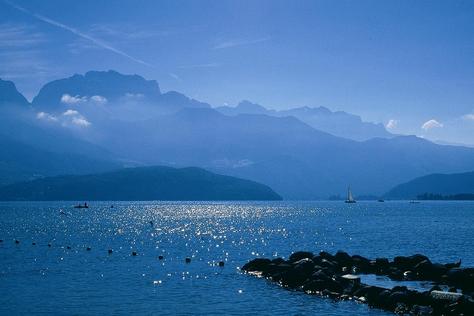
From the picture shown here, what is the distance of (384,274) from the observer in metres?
61.9

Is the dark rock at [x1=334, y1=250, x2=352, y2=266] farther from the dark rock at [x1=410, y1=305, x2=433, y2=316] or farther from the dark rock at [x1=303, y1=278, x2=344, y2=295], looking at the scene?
the dark rock at [x1=410, y1=305, x2=433, y2=316]

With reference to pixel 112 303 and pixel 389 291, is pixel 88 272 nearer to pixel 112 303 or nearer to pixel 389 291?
pixel 112 303

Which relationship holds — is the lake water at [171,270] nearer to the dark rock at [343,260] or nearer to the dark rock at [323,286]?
the dark rock at [323,286]

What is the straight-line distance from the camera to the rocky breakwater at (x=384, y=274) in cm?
4319

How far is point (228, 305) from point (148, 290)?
435 inches

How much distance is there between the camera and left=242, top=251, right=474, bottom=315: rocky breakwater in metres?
43.2

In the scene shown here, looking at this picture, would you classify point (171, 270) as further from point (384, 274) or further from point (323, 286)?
point (384, 274)

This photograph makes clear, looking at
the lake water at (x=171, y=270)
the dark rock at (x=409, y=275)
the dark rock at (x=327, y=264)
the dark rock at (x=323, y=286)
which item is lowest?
the lake water at (x=171, y=270)

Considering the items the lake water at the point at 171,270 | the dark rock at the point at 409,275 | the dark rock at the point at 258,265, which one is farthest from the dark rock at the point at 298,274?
the dark rock at the point at 409,275

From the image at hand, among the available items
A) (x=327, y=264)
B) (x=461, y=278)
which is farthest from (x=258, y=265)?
(x=461, y=278)

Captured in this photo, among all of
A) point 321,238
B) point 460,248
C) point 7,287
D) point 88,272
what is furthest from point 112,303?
point 321,238

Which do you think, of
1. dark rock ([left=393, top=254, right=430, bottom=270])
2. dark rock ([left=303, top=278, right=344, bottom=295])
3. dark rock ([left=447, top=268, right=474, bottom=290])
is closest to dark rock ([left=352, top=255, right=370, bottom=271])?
dark rock ([left=393, top=254, right=430, bottom=270])

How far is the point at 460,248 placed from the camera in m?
94.4

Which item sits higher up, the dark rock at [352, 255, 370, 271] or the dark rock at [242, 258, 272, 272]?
the dark rock at [352, 255, 370, 271]
